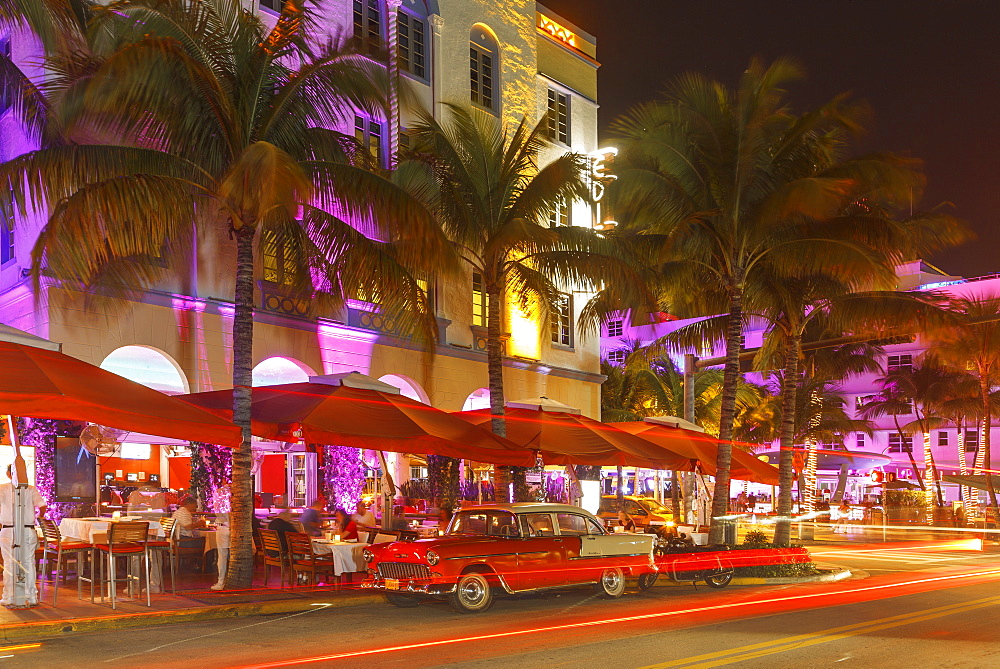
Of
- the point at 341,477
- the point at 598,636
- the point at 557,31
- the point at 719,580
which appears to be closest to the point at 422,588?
the point at 598,636

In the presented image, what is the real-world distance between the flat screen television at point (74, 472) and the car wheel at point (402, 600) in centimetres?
837

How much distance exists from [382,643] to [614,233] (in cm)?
1389

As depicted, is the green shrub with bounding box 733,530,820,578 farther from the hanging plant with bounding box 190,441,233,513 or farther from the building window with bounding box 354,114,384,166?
the building window with bounding box 354,114,384,166

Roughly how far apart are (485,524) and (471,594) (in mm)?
1057

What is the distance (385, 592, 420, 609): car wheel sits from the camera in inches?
558

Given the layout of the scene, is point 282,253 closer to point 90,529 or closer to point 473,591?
point 90,529

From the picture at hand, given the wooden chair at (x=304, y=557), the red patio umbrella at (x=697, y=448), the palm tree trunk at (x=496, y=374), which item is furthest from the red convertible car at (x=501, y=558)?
the red patio umbrella at (x=697, y=448)

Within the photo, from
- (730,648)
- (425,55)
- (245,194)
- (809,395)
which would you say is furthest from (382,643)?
(809,395)

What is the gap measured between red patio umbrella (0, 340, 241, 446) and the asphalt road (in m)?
2.78

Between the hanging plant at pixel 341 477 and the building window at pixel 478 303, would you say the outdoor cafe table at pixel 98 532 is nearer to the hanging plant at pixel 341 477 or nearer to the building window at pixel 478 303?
the hanging plant at pixel 341 477

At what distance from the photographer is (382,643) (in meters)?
11.4

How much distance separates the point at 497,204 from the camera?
2167 cm

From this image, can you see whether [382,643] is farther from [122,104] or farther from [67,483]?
[67,483]

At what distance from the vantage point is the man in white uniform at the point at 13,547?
13.1 metres
